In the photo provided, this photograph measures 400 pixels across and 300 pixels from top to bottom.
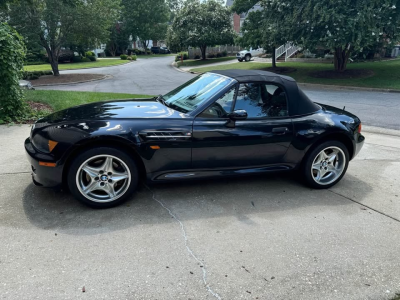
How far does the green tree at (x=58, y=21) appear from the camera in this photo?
721 inches

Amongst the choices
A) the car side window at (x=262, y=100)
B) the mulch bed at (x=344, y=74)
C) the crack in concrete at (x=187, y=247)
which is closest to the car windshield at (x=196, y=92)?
the car side window at (x=262, y=100)

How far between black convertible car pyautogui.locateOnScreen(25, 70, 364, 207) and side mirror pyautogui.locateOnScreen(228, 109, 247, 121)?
0.01m

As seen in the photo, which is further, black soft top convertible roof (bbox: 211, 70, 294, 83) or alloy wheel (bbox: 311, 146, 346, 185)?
alloy wheel (bbox: 311, 146, 346, 185)

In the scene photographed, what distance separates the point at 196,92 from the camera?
13.7 ft

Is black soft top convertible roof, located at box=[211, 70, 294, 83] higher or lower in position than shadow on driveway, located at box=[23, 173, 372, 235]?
higher

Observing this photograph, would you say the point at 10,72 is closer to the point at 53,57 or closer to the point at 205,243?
the point at 205,243

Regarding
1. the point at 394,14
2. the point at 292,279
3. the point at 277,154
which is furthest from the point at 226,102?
the point at 394,14

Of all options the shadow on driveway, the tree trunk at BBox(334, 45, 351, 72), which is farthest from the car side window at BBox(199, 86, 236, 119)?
the tree trunk at BBox(334, 45, 351, 72)

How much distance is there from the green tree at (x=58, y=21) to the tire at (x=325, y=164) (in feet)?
57.4

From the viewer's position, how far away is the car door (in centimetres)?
372

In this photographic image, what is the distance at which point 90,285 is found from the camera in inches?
96.3

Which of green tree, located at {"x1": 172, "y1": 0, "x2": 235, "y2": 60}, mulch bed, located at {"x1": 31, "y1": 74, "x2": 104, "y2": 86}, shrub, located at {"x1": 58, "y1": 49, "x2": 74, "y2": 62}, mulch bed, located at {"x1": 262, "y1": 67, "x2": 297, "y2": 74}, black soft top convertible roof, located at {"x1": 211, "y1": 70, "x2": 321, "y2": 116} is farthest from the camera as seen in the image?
shrub, located at {"x1": 58, "y1": 49, "x2": 74, "y2": 62}

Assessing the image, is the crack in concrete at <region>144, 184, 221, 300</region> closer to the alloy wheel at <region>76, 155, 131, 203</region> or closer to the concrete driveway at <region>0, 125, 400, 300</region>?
the concrete driveway at <region>0, 125, 400, 300</region>

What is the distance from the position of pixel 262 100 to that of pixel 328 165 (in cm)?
131
